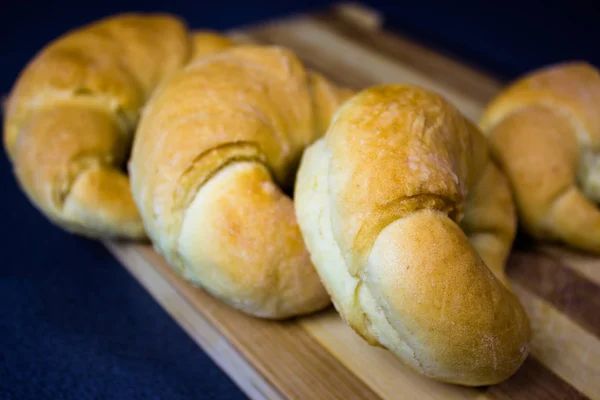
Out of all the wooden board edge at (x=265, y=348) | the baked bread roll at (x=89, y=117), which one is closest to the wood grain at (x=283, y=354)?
the wooden board edge at (x=265, y=348)

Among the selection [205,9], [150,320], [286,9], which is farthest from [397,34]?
[150,320]

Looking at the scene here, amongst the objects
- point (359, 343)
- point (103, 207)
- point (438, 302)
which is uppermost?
point (438, 302)

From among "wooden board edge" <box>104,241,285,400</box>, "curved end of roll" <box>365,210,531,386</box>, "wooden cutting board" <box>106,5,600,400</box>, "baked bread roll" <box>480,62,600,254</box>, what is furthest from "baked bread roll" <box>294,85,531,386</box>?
"baked bread roll" <box>480,62,600,254</box>

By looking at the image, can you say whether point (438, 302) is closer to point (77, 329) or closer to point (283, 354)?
point (283, 354)

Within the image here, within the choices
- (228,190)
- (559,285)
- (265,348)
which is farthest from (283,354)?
(559,285)

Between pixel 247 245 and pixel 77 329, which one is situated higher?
pixel 247 245

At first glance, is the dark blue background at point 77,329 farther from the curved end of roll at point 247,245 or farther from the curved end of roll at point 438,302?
the curved end of roll at point 438,302

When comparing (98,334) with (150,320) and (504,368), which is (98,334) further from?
(504,368)
